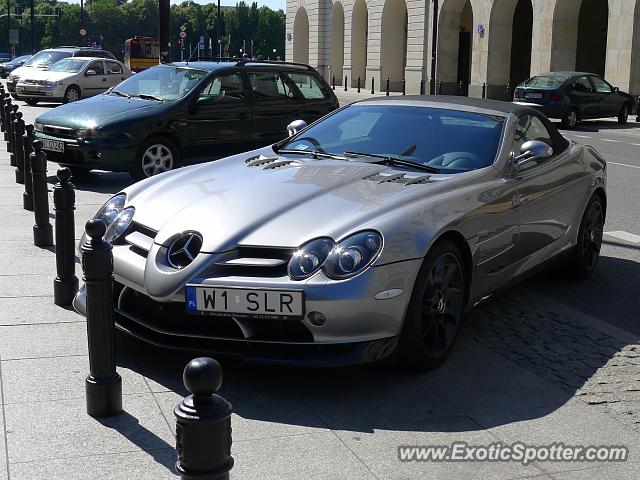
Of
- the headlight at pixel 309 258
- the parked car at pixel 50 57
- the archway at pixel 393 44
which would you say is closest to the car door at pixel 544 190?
the headlight at pixel 309 258

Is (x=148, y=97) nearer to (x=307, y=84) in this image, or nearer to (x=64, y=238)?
(x=307, y=84)

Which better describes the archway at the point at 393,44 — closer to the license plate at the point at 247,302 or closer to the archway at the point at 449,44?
the archway at the point at 449,44

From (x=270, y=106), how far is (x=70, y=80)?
1563 cm

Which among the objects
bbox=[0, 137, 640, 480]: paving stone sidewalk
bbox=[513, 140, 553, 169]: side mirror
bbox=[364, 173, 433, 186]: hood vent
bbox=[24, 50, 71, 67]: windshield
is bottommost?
bbox=[0, 137, 640, 480]: paving stone sidewalk

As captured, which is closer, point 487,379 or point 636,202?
point 487,379

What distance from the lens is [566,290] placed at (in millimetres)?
7129

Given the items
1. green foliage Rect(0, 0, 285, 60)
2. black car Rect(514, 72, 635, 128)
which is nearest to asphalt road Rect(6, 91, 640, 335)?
black car Rect(514, 72, 635, 128)

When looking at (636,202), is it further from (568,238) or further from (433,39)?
(433,39)

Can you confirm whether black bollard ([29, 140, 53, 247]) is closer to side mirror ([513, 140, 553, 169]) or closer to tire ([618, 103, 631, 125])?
side mirror ([513, 140, 553, 169])

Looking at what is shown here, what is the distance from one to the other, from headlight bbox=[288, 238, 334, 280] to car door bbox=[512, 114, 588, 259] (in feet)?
6.03

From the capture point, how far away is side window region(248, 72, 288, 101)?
1281cm

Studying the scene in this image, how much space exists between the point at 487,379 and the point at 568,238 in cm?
222

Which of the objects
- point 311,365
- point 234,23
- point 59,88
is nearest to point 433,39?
point 59,88

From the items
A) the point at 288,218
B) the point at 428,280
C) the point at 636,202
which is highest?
the point at 288,218
